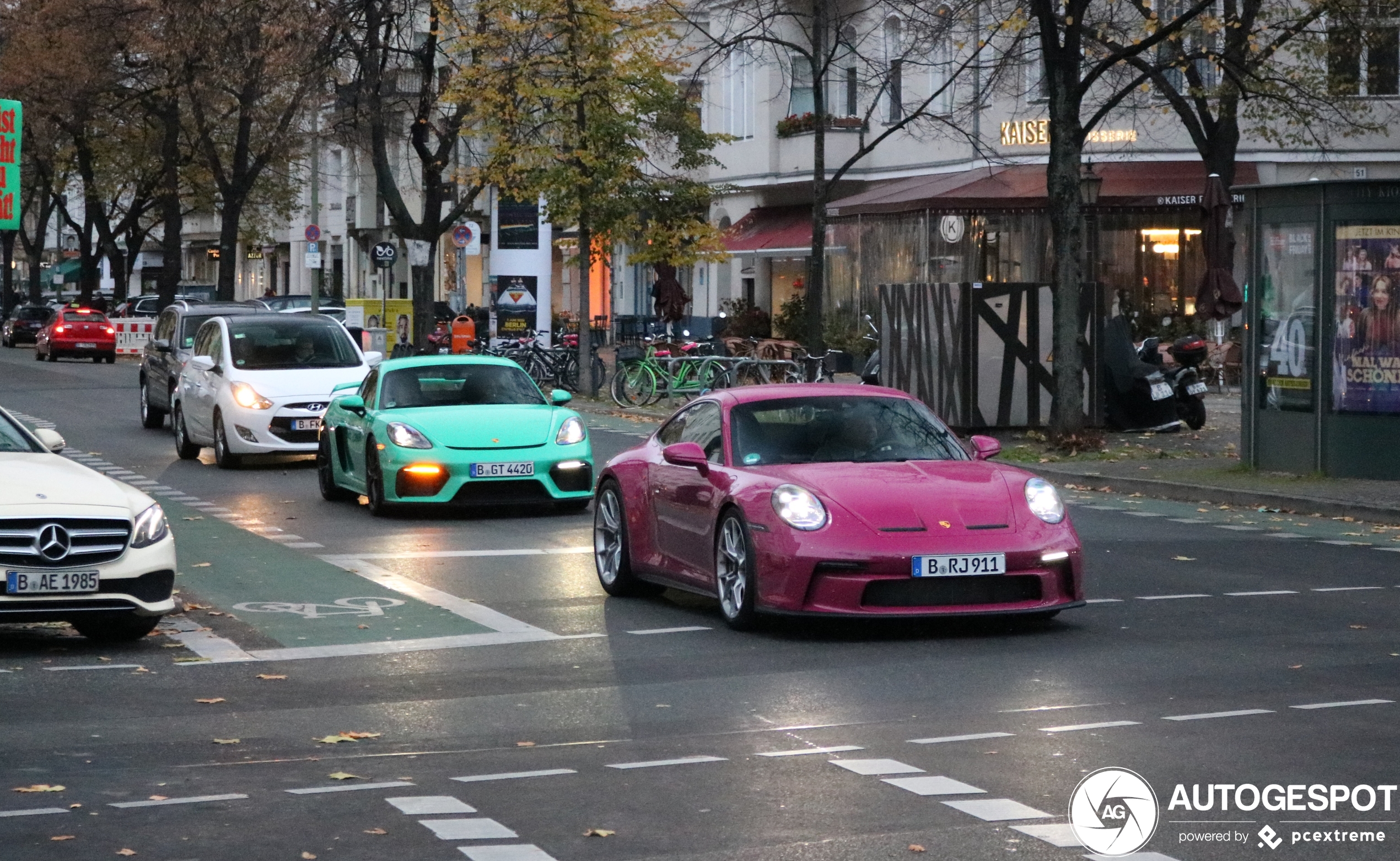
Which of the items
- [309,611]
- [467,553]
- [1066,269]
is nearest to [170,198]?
[1066,269]

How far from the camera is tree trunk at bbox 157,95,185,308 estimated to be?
57781mm

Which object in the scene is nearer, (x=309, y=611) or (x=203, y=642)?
(x=203, y=642)

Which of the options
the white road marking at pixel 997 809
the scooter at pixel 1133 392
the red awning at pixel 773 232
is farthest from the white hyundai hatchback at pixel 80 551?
the red awning at pixel 773 232

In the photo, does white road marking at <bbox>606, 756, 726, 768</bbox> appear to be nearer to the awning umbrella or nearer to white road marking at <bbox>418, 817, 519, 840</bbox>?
white road marking at <bbox>418, 817, 519, 840</bbox>

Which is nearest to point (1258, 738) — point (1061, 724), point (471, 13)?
point (1061, 724)

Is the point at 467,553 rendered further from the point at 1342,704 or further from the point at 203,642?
the point at 1342,704

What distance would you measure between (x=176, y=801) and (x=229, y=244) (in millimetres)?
53141

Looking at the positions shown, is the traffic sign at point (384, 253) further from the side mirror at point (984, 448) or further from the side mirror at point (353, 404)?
the side mirror at point (984, 448)

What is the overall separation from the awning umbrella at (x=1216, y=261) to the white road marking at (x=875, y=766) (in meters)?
18.8

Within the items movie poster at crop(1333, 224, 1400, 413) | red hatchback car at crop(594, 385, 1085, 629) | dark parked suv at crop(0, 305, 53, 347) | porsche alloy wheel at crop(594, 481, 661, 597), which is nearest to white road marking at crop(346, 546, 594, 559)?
porsche alloy wheel at crop(594, 481, 661, 597)

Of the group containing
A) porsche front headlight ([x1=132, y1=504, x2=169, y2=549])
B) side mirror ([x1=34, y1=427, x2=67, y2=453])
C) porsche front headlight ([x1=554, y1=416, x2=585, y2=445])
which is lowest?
porsche front headlight ([x1=132, y1=504, x2=169, y2=549])

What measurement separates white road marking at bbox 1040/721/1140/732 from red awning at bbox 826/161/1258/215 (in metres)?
32.6

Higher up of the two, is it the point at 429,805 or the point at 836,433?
the point at 836,433

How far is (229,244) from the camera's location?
58.9 metres
